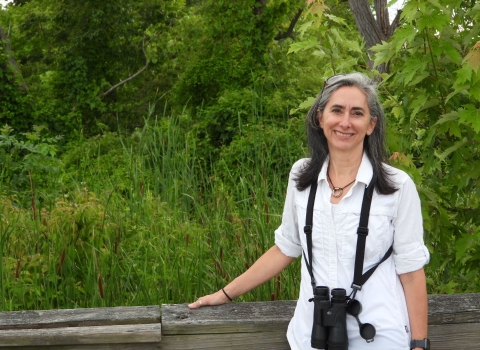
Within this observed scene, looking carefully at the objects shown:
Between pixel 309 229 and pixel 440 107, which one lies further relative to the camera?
pixel 440 107

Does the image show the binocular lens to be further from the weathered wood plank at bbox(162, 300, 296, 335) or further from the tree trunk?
the tree trunk

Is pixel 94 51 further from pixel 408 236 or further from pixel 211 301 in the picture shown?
pixel 408 236

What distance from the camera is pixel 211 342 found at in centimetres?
218

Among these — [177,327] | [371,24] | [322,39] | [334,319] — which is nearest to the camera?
[334,319]

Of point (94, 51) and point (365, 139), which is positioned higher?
point (365, 139)

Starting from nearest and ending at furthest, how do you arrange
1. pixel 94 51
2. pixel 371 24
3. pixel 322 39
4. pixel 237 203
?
1. pixel 322 39
2. pixel 237 203
3. pixel 371 24
4. pixel 94 51

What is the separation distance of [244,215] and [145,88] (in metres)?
16.5

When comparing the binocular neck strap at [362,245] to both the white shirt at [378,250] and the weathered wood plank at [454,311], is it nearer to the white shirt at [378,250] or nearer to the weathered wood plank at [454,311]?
the white shirt at [378,250]

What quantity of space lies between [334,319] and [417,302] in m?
0.23

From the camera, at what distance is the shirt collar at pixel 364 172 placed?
6.59 feet

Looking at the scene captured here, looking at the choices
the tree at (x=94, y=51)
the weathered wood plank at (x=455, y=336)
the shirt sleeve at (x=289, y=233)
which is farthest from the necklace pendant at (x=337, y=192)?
the tree at (x=94, y=51)

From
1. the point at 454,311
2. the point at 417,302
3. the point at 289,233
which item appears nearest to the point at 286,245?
the point at 289,233

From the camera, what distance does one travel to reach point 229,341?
2188 mm

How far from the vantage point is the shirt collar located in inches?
79.1
